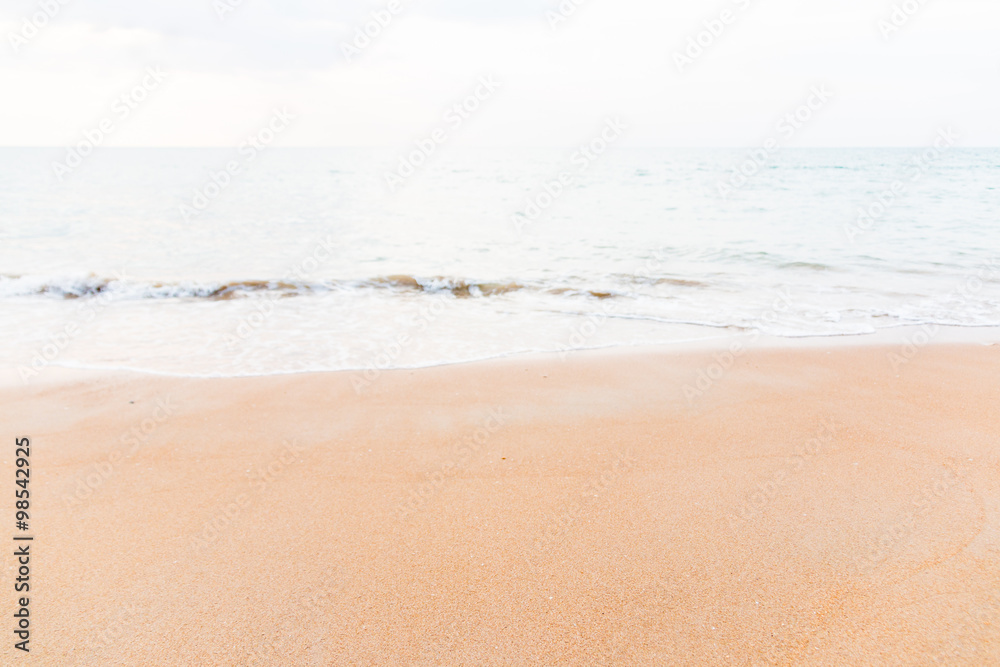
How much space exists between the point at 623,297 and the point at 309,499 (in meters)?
6.00

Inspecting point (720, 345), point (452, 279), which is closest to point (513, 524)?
point (720, 345)

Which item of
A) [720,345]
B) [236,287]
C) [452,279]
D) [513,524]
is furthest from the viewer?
[452,279]

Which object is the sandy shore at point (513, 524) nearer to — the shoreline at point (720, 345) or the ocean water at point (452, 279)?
the shoreline at point (720, 345)

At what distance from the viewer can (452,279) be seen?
8938mm

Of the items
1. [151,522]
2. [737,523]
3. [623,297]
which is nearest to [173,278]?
[623,297]

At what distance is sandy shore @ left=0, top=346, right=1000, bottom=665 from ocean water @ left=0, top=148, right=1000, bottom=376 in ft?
4.67

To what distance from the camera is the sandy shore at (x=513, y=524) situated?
1.95 m

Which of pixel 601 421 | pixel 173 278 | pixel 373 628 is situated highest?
pixel 373 628

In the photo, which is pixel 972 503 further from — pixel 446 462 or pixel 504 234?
pixel 504 234

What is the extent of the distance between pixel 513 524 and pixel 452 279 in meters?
6.64

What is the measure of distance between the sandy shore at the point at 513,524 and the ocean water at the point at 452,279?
1424 millimetres

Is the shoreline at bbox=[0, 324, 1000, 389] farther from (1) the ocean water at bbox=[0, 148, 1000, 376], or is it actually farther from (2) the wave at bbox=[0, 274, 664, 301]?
(2) the wave at bbox=[0, 274, 664, 301]

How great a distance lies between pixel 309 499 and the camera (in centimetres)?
277

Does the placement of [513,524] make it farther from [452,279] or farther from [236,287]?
[236,287]
